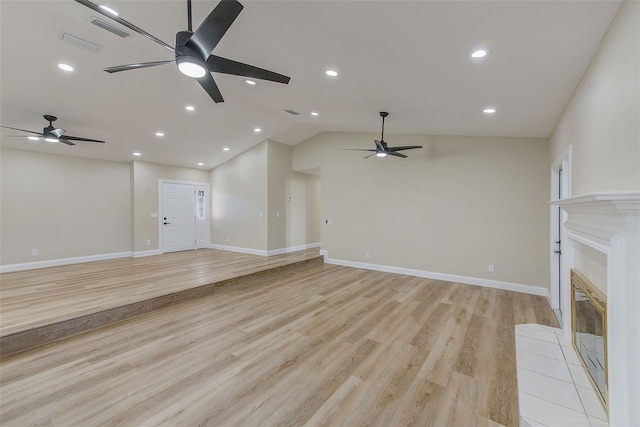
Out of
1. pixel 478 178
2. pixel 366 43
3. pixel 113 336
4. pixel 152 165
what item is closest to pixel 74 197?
pixel 152 165

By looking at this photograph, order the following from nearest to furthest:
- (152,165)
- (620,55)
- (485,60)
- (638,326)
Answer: (638,326), (620,55), (485,60), (152,165)

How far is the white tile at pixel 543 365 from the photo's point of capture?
2215 millimetres

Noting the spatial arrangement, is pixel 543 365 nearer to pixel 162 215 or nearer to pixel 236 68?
pixel 236 68

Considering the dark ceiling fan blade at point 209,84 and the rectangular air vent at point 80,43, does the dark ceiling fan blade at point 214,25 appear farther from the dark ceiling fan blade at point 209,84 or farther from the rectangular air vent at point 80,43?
the rectangular air vent at point 80,43

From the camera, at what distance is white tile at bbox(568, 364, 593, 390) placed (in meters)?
2.07

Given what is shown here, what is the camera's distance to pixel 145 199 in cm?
749

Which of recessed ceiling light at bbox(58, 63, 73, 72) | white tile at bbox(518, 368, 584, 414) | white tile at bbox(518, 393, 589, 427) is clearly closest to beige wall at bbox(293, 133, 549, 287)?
white tile at bbox(518, 368, 584, 414)

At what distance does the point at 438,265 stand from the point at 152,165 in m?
7.89

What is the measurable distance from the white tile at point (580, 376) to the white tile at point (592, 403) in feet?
0.20

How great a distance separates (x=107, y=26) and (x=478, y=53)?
3.67 meters

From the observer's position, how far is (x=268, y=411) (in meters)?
1.99

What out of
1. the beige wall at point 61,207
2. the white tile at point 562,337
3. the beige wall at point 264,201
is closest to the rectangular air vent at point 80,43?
the beige wall at point 264,201

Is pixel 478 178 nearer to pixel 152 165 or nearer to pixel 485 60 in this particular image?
pixel 485 60

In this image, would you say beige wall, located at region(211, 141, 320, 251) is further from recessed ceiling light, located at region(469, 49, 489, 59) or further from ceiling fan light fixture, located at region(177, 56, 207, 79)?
recessed ceiling light, located at region(469, 49, 489, 59)
